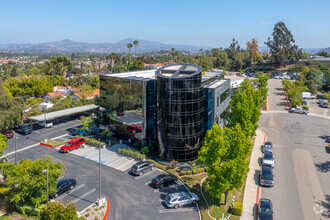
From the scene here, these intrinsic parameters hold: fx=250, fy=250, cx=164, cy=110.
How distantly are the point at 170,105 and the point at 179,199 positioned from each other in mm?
11693

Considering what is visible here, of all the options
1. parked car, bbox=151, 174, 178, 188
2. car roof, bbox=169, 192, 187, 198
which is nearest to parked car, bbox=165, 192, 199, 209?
car roof, bbox=169, 192, 187, 198

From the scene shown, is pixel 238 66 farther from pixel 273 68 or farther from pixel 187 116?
pixel 187 116

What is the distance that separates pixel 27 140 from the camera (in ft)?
140

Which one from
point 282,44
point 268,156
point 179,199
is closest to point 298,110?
point 268,156

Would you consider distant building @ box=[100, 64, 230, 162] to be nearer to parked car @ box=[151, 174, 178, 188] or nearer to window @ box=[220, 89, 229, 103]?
window @ box=[220, 89, 229, 103]

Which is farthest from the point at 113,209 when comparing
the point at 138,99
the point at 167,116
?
the point at 138,99

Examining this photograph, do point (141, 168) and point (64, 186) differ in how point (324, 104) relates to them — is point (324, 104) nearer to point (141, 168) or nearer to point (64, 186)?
point (141, 168)

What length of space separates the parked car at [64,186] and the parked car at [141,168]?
6900mm

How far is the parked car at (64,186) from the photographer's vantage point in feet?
84.7

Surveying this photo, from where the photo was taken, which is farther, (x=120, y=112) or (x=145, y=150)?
(x=120, y=112)

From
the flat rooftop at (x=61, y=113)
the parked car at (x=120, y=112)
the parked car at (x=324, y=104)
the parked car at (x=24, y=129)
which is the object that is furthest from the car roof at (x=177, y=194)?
the parked car at (x=324, y=104)

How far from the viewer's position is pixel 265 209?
23.4 metres

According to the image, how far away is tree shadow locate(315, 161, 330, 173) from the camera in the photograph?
32.8 meters

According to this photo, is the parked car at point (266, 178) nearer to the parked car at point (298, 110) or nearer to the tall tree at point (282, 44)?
the parked car at point (298, 110)
